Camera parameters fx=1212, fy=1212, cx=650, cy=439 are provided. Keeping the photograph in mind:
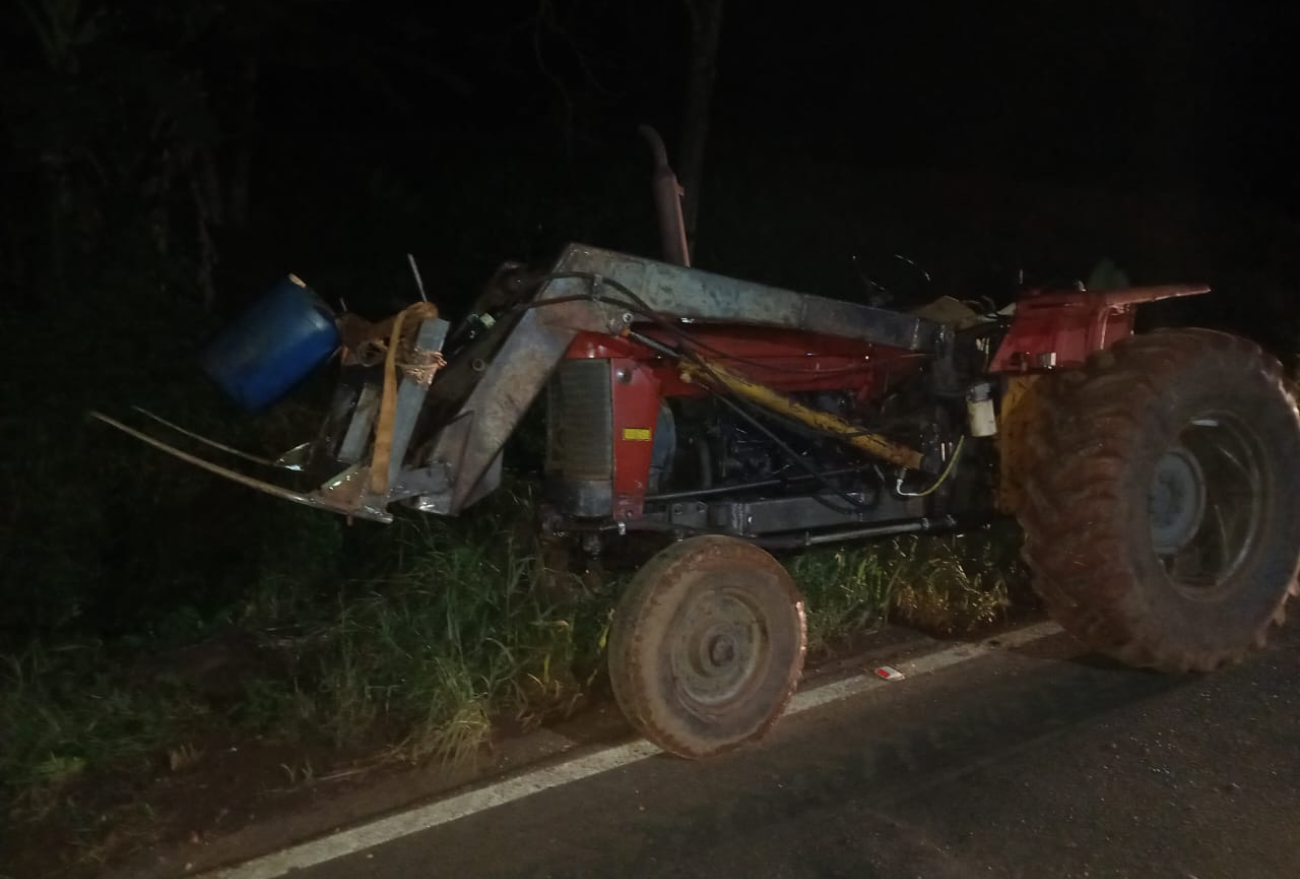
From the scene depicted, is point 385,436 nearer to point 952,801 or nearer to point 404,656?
point 404,656

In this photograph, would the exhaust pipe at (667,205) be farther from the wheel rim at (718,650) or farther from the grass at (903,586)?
the grass at (903,586)

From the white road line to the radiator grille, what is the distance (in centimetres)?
106

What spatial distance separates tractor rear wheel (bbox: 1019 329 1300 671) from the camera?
4.77 meters

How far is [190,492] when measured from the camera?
257 inches

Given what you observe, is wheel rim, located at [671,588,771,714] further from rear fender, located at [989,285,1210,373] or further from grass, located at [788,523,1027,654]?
rear fender, located at [989,285,1210,373]

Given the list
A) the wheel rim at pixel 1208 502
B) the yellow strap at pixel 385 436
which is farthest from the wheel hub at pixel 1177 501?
the yellow strap at pixel 385 436

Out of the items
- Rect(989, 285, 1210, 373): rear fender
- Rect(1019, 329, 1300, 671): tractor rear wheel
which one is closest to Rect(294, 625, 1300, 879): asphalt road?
Rect(1019, 329, 1300, 671): tractor rear wheel

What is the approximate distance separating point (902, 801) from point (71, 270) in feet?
19.6

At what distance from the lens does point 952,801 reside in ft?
13.5

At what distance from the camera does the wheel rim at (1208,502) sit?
5.36 m

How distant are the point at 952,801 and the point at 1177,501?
2086 millimetres

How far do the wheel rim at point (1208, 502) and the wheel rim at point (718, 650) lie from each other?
198cm

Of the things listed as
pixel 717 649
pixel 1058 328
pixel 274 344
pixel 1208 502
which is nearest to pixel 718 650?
pixel 717 649

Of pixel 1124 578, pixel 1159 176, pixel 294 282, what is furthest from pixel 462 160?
pixel 1159 176
